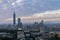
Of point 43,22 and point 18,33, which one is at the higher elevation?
point 43,22

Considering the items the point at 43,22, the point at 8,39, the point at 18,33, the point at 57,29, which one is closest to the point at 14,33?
the point at 18,33

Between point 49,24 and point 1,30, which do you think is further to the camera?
point 1,30

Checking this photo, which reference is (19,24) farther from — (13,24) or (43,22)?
(43,22)

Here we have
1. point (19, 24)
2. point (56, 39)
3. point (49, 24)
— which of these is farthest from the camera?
point (19, 24)

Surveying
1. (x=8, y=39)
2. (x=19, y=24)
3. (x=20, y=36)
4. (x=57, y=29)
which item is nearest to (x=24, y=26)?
(x=19, y=24)

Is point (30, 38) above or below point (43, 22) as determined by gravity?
below

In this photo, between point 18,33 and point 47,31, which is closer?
point 18,33

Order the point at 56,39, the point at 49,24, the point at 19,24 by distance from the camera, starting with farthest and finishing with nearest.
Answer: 1. the point at 19,24
2. the point at 49,24
3. the point at 56,39

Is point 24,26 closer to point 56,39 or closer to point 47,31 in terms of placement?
point 47,31

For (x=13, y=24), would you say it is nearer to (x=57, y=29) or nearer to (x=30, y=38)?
(x=30, y=38)
